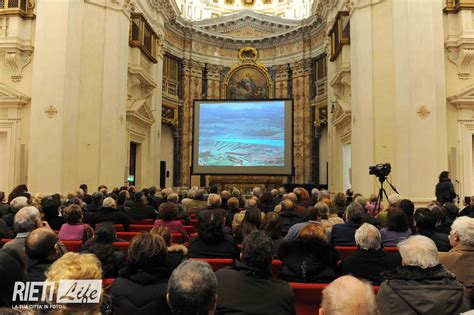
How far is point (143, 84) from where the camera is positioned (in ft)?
54.6

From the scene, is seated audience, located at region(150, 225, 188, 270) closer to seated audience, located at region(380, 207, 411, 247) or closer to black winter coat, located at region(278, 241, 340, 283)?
black winter coat, located at region(278, 241, 340, 283)

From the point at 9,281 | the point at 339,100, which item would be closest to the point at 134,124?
the point at 339,100

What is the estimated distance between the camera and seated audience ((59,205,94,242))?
4965mm

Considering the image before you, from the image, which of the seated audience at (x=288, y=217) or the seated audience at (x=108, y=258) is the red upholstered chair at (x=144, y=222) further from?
the seated audience at (x=108, y=258)

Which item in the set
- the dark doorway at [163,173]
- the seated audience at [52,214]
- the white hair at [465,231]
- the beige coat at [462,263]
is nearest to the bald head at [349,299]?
the beige coat at [462,263]

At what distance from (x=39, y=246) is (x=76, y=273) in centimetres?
→ 120

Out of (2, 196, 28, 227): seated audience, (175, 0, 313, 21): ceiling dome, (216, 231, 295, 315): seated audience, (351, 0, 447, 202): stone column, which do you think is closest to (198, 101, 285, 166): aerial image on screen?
(351, 0, 447, 202): stone column

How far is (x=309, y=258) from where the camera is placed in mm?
3598

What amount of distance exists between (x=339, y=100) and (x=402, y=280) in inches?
517

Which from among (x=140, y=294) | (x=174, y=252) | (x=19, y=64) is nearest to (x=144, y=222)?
(x=174, y=252)

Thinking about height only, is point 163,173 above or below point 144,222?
above

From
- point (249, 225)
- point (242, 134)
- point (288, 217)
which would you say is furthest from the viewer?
point (242, 134)

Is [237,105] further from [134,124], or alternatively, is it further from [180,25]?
[180,25]

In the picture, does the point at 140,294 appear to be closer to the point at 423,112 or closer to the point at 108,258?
the point at 108,258
